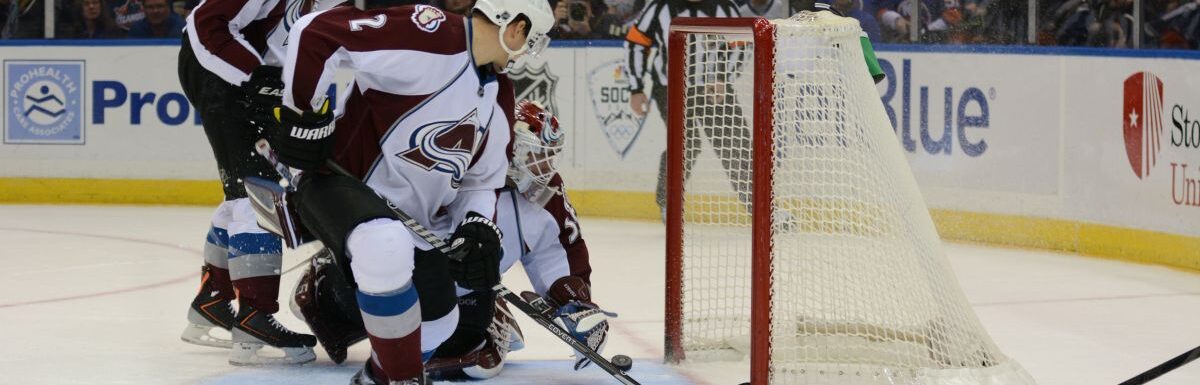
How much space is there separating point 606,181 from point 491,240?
3805mm

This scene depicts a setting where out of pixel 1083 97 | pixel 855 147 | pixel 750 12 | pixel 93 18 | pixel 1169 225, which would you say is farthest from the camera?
pixel 93 18

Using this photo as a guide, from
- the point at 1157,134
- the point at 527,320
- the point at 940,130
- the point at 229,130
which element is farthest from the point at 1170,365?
the point at 940,130

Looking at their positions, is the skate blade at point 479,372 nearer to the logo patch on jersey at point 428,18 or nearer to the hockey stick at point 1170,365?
the logo patch on jersey at point 428,18

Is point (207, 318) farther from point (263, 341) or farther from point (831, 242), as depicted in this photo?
point (831, 242)

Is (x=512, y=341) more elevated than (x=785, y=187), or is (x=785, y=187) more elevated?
(x=785, y=187)

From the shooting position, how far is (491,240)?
287 centimetres

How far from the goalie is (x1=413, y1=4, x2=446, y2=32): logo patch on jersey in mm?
370

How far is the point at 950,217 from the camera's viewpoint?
19.7 ft

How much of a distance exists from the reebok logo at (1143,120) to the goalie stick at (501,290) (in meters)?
2.67

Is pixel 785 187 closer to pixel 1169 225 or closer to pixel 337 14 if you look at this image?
pixel 337 14

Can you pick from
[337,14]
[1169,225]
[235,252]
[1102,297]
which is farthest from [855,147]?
[1169,225]

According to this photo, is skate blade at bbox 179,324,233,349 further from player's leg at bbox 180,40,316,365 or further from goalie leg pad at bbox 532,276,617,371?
goalie leg pad at bbox 532,276,617,371

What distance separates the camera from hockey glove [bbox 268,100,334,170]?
275cm

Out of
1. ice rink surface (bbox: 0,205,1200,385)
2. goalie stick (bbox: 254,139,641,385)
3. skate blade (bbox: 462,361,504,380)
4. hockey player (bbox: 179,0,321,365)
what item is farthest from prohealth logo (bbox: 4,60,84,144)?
skate blade (bbox: 462,361,504,380)
